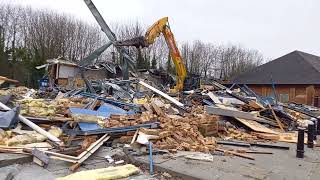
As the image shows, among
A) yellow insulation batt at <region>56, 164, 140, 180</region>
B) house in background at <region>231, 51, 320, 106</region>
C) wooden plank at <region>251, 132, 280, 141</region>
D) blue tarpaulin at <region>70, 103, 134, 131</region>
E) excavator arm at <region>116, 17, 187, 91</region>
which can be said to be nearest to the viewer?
yellow insulation batt at <region>56, 164, 140, 180</region>

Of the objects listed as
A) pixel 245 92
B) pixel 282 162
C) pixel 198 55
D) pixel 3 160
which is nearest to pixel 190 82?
pixel 245 92

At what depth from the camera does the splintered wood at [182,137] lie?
27.9 ft

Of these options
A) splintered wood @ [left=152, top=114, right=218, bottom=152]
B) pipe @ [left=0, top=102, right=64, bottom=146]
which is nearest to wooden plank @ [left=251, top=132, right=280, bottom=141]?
splintered wood @ [left=152, top=114, right=218, bottom=152]

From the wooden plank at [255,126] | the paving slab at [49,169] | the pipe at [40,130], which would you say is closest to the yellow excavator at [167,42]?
the wooden plank at [255,126]

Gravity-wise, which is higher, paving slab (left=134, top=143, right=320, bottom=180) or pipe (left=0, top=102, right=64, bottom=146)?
pipe (left=0, top=102, right=64, bottom=146)

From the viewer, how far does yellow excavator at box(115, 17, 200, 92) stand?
20.0 m

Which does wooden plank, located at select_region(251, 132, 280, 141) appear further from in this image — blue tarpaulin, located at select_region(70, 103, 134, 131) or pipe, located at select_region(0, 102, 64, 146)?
pipe, located at select_region(0, 102, 64, 146)

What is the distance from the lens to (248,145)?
9711 millimetres

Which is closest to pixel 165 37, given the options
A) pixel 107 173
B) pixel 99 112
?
pixel 99 112

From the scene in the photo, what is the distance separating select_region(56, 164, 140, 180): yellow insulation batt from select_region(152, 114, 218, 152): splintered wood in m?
1.77

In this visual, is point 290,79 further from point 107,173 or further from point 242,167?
point 107,173

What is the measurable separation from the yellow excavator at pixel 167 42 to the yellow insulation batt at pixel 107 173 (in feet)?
45.1

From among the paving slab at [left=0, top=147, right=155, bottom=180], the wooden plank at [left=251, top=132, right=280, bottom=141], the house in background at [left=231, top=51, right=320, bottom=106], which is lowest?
the paving slab at [left=0, top=147, right=155, bottom=180]

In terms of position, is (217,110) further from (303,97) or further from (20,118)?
(303,97)
